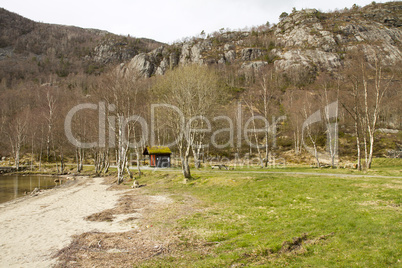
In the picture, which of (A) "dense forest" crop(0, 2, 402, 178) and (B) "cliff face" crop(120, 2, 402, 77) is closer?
(A) "dense forest" crop(0, 2, 402, 178)

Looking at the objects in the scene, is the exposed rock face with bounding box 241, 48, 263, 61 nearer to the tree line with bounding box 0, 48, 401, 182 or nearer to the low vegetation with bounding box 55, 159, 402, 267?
the tree line with bounding box 0, 48, 401, 182

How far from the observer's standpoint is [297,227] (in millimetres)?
9109

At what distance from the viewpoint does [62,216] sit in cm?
1480

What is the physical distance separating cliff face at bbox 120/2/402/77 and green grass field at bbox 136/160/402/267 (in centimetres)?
10162

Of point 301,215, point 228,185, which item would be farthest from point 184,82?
point 301,215

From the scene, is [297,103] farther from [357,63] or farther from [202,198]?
[202,198]

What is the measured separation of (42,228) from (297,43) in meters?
147

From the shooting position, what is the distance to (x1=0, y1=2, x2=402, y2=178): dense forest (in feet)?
92.8

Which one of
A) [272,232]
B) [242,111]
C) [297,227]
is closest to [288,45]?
[242,111]

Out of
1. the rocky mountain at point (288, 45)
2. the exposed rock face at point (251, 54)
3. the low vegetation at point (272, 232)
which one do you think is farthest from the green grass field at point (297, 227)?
the exposed rock face at point (251, 54)

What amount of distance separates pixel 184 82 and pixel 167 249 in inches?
996

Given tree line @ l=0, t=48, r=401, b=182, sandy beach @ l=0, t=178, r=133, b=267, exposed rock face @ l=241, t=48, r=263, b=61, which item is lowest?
sandy beach @ l=0, t=178, r=133, b=267

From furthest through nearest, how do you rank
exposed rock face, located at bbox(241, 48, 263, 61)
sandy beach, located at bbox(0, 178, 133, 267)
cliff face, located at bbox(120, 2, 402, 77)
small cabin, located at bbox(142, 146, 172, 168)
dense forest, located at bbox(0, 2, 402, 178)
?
exposed rock face, located at bbox(241, 48, 263, 61)
cliff face, located at bbox(120, 2, 402, 77)
small cabin, located at bbox(142, 146, 172, 168)
dense forest, located at bbox(0, 2, 402, 178)
sandy beach, located at bbox(0, 178, 133, 267)

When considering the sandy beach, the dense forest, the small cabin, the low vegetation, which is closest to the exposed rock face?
the dense forest
